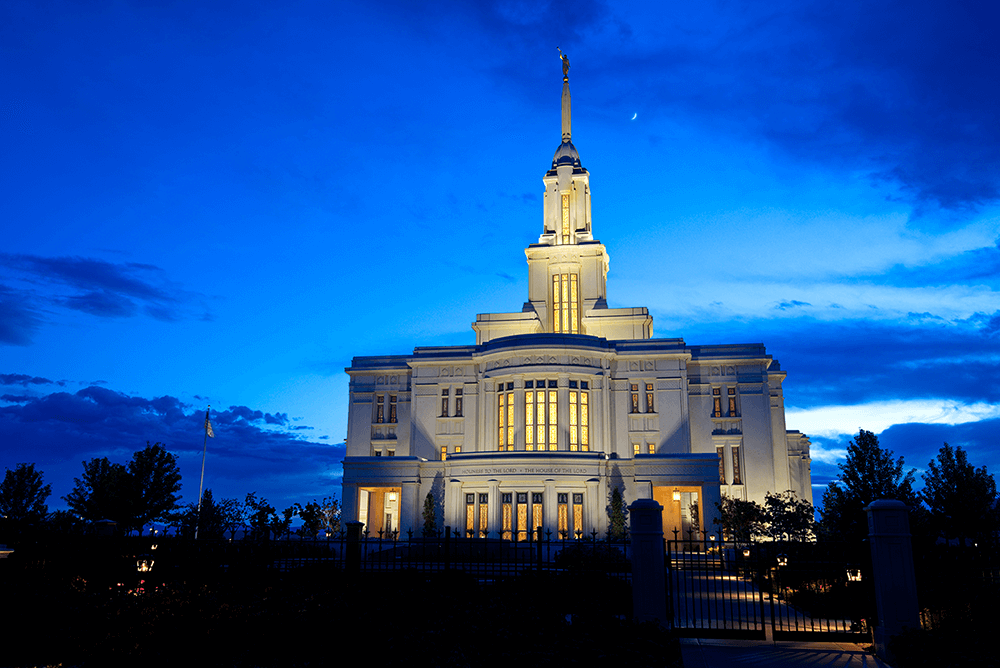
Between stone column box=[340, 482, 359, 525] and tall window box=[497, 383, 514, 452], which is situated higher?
tall window box=[497, 383, 514, 452]

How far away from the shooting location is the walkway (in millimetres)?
12203

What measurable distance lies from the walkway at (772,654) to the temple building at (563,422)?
82.8 ft

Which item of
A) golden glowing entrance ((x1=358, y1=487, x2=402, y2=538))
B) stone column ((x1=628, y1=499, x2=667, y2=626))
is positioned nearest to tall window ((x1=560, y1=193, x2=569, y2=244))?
golden glowing entrance ((x1=358, y1=487, x2=402, y2=538))

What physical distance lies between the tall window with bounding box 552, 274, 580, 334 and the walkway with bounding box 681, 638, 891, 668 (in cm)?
3989

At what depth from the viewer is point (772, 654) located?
13.0m

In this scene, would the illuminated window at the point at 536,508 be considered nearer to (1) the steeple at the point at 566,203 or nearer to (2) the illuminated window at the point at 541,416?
(2) the illuminated window at the point at 541,416

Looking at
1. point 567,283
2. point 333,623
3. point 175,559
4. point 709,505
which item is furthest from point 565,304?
point 333,623

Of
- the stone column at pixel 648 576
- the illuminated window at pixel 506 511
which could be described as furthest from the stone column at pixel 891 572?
the illuminated window at pixel 506 511

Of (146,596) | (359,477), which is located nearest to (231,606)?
(146,596)

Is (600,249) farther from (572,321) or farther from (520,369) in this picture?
(520,369)

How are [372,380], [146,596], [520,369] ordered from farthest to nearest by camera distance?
1. [372,380]
2. [520,369]
3. [146,596]

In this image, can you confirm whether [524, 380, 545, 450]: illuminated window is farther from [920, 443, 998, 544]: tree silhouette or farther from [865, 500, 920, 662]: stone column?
[865, 500, 920, 662]: stone column

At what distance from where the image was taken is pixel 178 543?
2169cm

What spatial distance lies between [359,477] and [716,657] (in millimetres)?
33640
